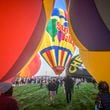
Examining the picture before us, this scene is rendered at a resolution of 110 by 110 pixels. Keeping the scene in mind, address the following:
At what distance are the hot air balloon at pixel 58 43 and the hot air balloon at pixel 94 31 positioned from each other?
4.15 meters

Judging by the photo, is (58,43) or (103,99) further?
(58,43)

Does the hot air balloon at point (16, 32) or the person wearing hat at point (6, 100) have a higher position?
the hot air balloon at point (16, 32)

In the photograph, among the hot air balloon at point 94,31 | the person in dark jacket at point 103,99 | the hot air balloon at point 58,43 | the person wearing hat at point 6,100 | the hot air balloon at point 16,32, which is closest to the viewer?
the person wearing hat at point 6,100

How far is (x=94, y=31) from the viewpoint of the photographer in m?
3.89

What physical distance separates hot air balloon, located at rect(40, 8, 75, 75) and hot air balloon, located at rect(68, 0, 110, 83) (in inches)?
164

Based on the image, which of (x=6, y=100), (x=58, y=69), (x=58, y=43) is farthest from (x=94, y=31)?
(x=58, y=69)

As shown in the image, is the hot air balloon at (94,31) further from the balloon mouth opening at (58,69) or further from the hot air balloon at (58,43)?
the balloon mouth opening at (58,69)

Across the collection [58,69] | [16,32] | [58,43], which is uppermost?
[58,43]

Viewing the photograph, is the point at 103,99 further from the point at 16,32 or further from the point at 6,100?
the point at 16,32

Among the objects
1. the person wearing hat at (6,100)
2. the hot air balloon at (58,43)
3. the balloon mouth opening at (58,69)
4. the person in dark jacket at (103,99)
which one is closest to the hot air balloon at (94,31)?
the person in dark jacket at (103,99)

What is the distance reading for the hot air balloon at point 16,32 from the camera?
11.9 ft

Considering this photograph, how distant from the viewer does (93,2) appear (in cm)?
387

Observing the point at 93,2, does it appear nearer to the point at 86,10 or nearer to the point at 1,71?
the point at 86,10

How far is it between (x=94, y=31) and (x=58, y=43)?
20.9ft
